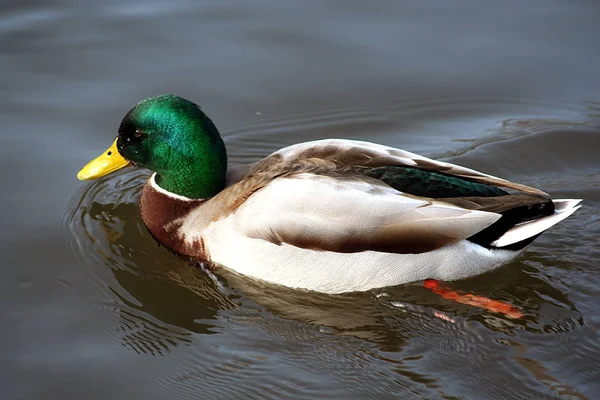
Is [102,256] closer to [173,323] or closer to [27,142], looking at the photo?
[173,323]

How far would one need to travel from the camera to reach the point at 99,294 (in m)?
5.98

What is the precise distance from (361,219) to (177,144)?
4.81 ft

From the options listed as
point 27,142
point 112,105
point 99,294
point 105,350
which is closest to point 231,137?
point 112,105

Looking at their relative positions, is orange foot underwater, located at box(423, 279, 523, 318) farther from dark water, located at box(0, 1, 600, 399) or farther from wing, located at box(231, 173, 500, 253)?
wing, located at box(231, 173, 500, 253)

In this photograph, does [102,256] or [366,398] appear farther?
[102,256]

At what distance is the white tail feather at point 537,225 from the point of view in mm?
5703

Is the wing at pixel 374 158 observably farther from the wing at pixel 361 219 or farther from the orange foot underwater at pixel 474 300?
the orange foot underwater at pixel 474 300

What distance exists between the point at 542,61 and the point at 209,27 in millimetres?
3395

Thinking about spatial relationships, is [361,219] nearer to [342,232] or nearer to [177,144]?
[342,232]

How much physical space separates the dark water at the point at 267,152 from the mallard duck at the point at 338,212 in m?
0.20

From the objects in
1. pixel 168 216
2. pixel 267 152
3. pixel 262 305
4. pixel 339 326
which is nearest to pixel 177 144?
pixel 168 216

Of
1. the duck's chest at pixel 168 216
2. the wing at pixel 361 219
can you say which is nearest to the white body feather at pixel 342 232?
the wing at pixel 361 219

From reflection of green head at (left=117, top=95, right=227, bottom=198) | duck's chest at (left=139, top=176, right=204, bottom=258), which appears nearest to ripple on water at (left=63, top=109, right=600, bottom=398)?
duck's chest at (left=139, top=176, right=204, bottom=258)

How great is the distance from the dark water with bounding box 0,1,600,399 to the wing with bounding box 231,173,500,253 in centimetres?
41
